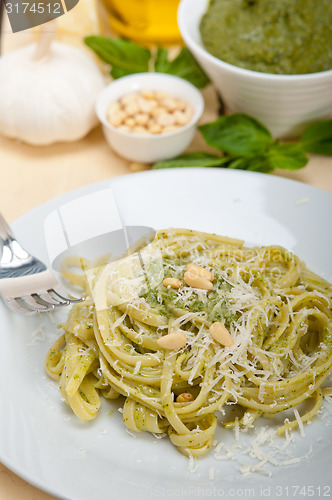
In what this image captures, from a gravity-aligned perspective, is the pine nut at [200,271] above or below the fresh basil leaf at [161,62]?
below

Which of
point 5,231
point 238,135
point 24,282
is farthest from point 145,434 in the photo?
point 238,135

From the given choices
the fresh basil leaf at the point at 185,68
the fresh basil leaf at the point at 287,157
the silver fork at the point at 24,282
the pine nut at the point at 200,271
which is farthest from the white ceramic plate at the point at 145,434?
the fresh basil leaf at the point at 185,68

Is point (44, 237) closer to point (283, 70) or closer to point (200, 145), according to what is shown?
point (200, 145)

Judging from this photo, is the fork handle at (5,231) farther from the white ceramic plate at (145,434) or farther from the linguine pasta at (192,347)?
the linguine pasta at (192,347)

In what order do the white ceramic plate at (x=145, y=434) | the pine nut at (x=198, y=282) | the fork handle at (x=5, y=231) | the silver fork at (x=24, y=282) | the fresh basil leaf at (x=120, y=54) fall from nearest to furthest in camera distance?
the white ceramic plate at (x=145, y=434), the pine nut at (x=198, y=282), the silver fork at (x=24, y=282), the fork handle at (x=5, y=231), the fresh basil leaf at (x=120, y=54)

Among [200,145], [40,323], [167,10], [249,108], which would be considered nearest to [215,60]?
[249,108]

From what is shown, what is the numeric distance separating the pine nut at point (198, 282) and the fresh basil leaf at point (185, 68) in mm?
1595

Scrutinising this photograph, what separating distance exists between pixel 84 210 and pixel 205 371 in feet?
2.76

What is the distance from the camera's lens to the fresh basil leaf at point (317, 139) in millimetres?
2852

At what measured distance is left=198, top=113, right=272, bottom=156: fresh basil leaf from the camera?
276cm

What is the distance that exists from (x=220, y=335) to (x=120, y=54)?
200 cm

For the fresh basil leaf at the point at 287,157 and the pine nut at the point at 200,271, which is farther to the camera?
the fresh basil leaf at the point at 287,157

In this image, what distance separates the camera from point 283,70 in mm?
2793

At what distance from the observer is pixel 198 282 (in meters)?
1.94
